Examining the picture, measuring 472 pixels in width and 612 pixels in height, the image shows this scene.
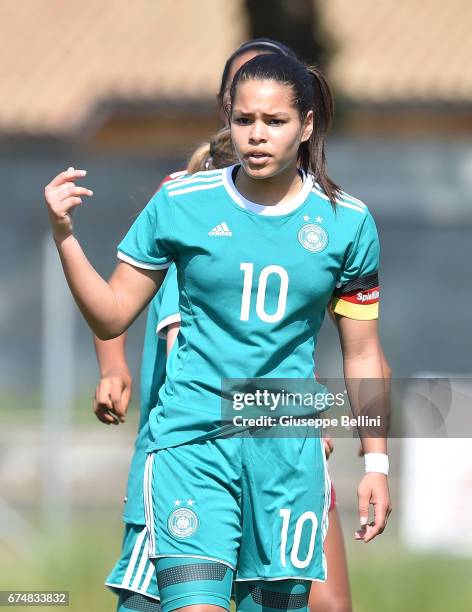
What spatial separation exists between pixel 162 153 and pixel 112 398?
12.7 m

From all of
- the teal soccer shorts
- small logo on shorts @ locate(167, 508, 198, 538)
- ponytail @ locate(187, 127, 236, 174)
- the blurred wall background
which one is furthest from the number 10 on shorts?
the blurred wall background

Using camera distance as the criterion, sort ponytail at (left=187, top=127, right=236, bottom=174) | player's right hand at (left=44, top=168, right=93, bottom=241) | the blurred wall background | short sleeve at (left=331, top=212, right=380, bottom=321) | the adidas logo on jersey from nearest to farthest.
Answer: player's right hand at (left=44, top=168, right=93, bottom=241), the adidas logo on jersey, short sleeve at (left=331, top=212, right=380, bottom=321), ponytail at (left=187, top=127, right=236, bottom=174), the blurred wall background

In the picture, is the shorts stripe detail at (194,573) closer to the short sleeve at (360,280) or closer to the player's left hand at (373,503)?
the player's left hand at (373,503)

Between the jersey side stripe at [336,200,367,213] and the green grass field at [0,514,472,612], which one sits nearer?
the jersey side stripe at [336,200,367,213]

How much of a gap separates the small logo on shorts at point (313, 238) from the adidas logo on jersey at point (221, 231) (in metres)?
0.19

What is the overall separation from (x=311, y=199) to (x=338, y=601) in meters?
1.41

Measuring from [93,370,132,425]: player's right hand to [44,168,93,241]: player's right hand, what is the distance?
1.00m

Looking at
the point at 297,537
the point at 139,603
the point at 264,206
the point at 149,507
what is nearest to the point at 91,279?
the point at 264,206

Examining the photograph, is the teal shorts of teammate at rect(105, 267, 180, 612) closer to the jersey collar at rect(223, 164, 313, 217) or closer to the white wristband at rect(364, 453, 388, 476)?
the jersey collar at rect(223, 164, 313, 217)

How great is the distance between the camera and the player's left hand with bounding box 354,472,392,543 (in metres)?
3.48

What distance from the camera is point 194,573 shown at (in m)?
3.31

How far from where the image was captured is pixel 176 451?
3.41 meters

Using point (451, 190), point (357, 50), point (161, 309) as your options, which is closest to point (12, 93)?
point (357, 50)

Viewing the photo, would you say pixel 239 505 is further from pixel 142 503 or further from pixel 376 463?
pixel 142 503
